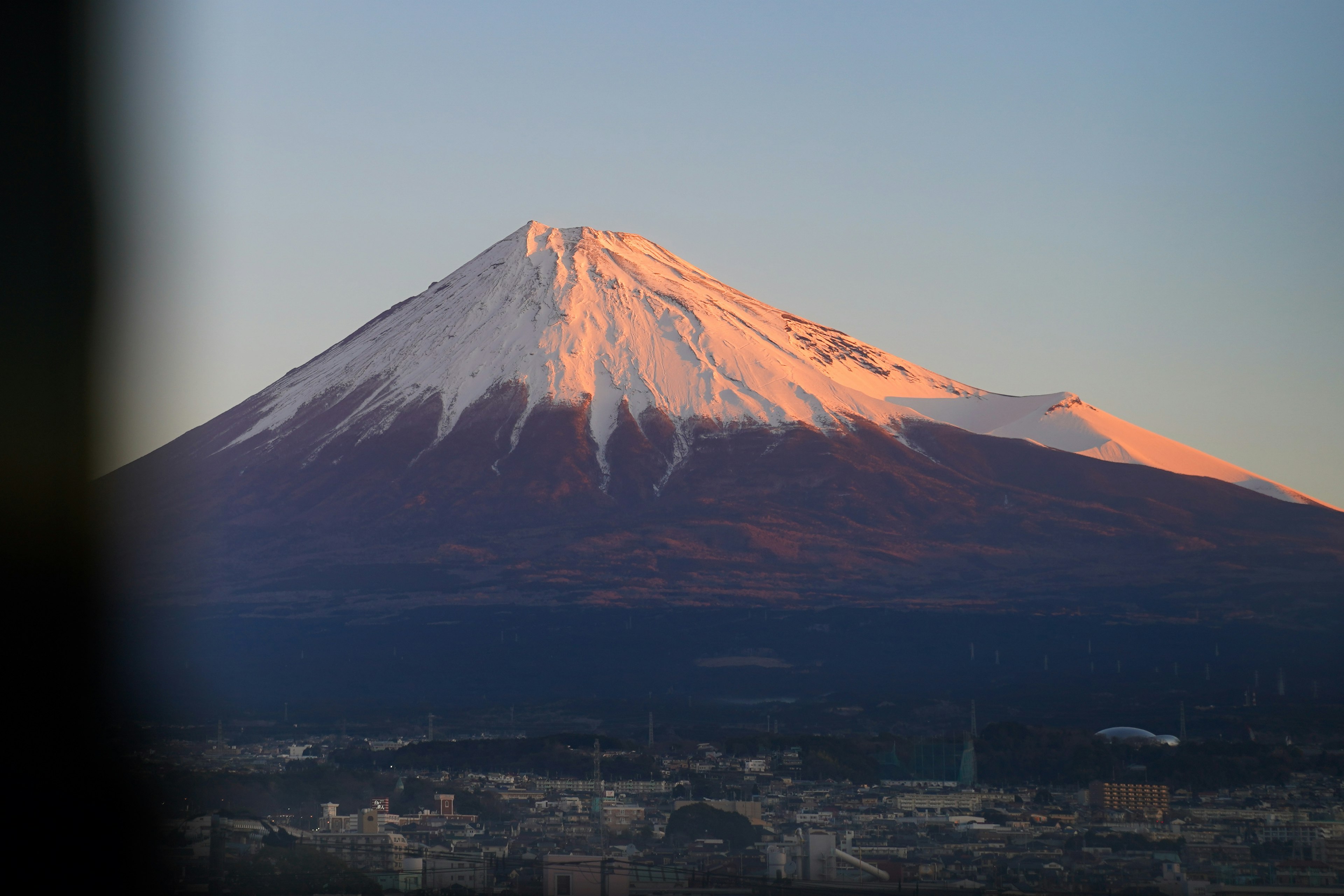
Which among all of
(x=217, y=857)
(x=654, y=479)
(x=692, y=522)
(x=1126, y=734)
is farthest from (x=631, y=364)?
(x=217, y=857)

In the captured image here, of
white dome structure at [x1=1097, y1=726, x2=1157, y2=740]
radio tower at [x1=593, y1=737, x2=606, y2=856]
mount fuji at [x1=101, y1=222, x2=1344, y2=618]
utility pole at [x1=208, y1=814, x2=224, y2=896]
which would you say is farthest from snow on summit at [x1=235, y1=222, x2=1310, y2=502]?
utility pole at [x1=208, y1=814, x2=224, y2=896]

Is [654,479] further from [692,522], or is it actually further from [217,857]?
[217,857]

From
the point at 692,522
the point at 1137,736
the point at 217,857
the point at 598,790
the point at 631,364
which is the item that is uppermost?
the point at 631,364

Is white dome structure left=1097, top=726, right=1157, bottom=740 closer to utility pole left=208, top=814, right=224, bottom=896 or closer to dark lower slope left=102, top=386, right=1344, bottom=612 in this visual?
dark lower slope left=102, top=386, right=1344, bottom=612

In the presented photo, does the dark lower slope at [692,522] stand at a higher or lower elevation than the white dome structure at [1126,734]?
higher

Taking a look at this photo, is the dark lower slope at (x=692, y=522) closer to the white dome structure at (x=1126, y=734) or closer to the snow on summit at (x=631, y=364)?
the snow on summit at (x=631, y=364)

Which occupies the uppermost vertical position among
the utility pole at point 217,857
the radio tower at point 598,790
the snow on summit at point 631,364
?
the snow on summit at point 631,364

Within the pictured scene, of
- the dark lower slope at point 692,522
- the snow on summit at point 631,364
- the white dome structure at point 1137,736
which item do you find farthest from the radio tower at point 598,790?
the snow on summit at point 631,364
